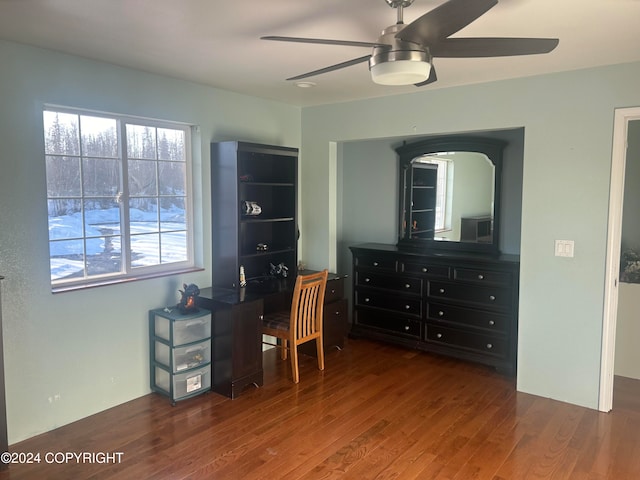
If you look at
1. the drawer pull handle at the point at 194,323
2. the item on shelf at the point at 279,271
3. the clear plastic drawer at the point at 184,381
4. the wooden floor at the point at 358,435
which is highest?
the item on shelf at the point at 279,271

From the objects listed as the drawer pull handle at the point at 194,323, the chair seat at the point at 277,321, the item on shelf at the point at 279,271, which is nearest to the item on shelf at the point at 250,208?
the item on shelf at the point at 279,271

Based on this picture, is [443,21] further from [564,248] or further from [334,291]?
[334,291]

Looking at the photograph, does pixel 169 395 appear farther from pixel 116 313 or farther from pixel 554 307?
pixel 554 307

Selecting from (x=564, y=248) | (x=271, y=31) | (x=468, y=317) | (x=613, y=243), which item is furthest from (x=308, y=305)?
(x=613, y=243)

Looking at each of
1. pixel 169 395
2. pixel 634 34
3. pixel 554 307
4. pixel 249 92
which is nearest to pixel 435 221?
pixel 554 307

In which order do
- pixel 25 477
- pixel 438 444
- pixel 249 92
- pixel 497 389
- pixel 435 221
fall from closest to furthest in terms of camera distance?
pixel 25 477
pixel 438 444
pixel 497 389
pixel 249 92
pixel 435 221

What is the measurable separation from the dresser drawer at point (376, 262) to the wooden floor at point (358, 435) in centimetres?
113

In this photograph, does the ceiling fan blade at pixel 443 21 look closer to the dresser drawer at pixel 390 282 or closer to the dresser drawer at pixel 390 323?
the dresser drawer at pixel 390 282

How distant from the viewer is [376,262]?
4.85 m

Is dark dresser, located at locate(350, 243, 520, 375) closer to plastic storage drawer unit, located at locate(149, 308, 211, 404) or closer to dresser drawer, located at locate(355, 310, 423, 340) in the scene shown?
dresser drawer, located at locate(355, 310, 423, 340)

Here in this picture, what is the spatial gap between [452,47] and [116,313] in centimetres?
280

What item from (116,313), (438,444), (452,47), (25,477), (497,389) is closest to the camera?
(452,47)

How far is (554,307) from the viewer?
11.9 ft

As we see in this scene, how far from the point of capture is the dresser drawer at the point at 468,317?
163 inches
